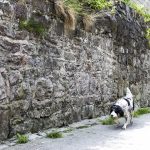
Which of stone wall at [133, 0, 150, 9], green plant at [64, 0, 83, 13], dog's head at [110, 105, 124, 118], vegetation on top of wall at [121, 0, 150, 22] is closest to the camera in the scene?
dog's head at [110, 105, 124, 118]

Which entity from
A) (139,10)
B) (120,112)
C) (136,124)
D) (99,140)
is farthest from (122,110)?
(139,10)

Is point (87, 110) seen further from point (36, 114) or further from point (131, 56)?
point (131, 56)

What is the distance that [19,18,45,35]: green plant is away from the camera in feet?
19.1

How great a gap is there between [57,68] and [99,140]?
151 centimetres

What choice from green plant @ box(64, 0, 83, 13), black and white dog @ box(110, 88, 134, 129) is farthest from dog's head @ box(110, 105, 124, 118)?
green plant @ box(64, 0, 83, 13)

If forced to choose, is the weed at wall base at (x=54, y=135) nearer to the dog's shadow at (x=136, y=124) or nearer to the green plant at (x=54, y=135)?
the green plant at (x=54, y=135)

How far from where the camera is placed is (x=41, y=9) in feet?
20.6

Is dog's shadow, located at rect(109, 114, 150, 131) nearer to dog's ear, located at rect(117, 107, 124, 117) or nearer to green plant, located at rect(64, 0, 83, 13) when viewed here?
dog's ear, located at rect(117, 107, 124, 117)

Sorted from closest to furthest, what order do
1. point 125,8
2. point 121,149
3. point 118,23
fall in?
1. point 121,149
2. point 118,23
3. point 125,8

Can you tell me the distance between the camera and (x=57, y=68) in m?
6.63

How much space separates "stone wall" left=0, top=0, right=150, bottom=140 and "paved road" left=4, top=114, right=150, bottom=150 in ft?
1.46

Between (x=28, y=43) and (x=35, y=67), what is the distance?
391mm

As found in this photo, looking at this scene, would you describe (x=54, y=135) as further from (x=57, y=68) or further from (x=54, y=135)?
(x=57, y=68)

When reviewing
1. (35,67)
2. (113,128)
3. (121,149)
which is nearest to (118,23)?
(113,128)
